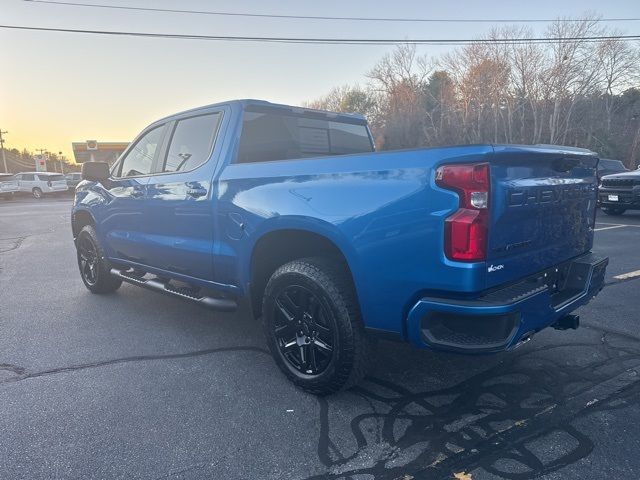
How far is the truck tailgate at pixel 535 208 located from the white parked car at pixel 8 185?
111 feet

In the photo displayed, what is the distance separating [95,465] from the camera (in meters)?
2.39

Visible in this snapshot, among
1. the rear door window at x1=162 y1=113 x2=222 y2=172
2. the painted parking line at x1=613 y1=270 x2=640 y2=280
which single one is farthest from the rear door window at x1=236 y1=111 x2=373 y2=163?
the painted parking line at x1=613 y1=270 x2=640 y2=280

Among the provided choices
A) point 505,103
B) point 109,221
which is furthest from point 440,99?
point 109,221

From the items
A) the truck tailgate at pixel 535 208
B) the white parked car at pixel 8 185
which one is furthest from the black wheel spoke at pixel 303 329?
the white parked car at pixel 8 185

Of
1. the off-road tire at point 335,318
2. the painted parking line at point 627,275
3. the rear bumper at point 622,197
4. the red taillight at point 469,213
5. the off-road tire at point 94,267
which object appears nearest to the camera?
the red taillight at point 469,213

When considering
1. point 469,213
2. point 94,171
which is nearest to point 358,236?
point 469,213

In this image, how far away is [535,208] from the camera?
2566 mm

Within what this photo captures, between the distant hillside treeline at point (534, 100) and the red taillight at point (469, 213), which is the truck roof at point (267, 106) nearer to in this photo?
the red taillight at point (469, 213)

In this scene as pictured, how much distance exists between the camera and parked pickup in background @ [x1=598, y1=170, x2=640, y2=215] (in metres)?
12.0

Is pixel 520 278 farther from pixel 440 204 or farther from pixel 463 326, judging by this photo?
pixel 440 204

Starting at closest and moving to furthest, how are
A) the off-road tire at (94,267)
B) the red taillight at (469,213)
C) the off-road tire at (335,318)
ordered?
the red taillight at (469,213) < the off-road tire at (335,318) < the off-road tire at (94,267)

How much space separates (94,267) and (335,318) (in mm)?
4017

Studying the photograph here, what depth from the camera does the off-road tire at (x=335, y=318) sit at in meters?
2.80

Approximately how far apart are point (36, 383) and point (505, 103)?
152 feet
